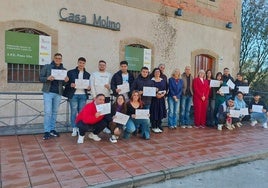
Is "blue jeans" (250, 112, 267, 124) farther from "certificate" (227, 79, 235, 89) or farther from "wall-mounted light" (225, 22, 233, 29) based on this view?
"wall-mounted light" (225, 22, 233, 29)

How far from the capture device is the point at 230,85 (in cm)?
914

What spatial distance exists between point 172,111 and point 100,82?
249 cm

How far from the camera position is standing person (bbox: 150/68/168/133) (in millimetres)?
7680

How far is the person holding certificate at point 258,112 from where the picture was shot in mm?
9752

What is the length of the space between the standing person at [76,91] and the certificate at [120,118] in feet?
3.27

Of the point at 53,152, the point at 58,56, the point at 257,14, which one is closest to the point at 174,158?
the point at 53,152

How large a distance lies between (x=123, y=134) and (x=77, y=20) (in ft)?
12.6

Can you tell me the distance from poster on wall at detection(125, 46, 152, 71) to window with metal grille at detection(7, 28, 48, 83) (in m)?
3.01

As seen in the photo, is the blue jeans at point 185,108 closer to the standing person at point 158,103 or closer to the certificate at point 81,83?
the standing person at point 158,103

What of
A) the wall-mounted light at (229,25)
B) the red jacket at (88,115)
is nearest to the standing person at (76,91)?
the red jacket at (88,115)

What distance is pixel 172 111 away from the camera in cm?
833

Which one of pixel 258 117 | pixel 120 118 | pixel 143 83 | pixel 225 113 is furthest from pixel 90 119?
pixel 258 117

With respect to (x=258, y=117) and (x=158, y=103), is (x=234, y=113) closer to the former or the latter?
(x=258, y=117)

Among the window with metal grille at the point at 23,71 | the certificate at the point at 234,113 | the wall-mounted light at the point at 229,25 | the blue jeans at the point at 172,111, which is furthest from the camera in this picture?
the wall-mounted light at the point at 229,25
